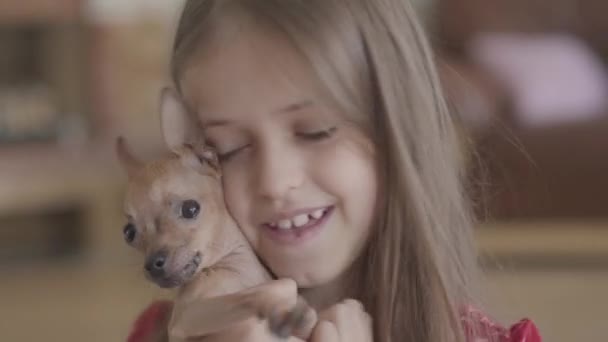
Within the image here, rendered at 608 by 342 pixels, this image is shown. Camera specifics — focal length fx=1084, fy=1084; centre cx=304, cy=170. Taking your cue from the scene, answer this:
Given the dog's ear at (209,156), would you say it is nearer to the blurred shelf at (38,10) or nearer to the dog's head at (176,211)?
the dog's head at (176,211)

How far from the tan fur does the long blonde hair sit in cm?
13

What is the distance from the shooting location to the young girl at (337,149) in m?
1.03

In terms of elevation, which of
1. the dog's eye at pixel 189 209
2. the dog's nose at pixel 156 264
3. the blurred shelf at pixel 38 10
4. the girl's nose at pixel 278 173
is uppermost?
the blurred shelf at pixel 38 10

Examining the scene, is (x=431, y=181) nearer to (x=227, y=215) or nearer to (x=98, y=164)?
(x=227, y=215)

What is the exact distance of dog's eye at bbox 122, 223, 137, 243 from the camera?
101cm

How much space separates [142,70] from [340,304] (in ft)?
10.3

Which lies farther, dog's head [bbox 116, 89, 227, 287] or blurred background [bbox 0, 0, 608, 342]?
blurred background [bbox 0, 0, 608, 342]

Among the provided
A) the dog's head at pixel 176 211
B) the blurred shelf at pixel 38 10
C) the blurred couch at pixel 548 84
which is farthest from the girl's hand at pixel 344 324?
the blurred shelf at pixel 38 10

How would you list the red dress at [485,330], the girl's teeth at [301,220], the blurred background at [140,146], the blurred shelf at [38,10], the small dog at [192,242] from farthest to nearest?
the blurred shelf at [38,10] < the blurred background at [140,146] < the red dress at [485,330] < the girl's teeth at [301,220] < the small dog at [192,242]

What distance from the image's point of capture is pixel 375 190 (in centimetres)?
108

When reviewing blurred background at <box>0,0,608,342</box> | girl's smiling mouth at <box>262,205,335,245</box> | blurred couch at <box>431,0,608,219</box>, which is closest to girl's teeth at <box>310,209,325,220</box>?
girl's smiling mouth at <box>262,205,335,245</box>

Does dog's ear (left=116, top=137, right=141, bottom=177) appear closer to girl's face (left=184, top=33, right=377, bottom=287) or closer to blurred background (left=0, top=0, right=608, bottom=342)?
girl's face (left=184, top=33, right=377, bottom=287)

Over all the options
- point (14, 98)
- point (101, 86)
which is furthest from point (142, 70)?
point (14, 98)

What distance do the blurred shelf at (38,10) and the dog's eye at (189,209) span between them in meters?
2.99
